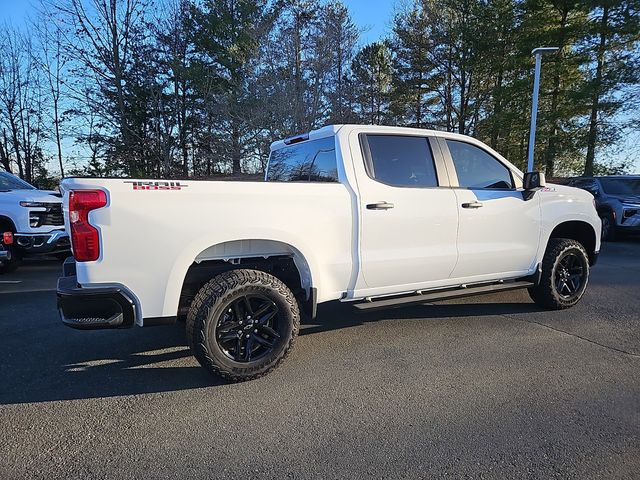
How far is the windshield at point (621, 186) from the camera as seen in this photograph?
11.6 metres

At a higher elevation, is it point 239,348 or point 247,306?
point 247,306

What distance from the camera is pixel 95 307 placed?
111 inches

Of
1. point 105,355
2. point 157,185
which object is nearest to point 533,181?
point 157,185

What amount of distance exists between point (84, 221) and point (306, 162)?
2.21 meters

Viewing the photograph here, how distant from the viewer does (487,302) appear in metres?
5.43

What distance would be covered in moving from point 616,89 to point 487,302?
19130 millimetres

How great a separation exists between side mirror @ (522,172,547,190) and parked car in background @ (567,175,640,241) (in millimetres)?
8850

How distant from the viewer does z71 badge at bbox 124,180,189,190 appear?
9.14 ft

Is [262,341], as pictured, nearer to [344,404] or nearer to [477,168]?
[344,404]

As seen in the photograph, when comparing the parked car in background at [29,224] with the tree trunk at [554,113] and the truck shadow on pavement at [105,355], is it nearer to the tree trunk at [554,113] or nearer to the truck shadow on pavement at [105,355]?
the truck shadow on pavement at [105,355]

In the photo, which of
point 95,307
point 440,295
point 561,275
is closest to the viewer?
point 95,307

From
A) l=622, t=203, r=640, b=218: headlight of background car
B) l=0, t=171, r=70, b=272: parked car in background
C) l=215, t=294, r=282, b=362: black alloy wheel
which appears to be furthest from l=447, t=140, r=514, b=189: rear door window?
l=622, t=203, r=640, b=218: headlight of background car

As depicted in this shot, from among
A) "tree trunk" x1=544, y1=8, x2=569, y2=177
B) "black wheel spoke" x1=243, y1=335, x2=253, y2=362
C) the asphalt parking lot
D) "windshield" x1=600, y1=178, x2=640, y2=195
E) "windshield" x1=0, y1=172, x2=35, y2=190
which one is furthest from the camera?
"tree trunk" x1=544, y1=8, x2=569, y2=177

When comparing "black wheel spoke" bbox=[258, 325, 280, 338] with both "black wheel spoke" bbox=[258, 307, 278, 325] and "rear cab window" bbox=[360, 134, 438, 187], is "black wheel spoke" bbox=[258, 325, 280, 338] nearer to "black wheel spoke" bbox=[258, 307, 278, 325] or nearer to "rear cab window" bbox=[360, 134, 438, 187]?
"black wheel spoke" bbox=[258, 307, 278, 325]
